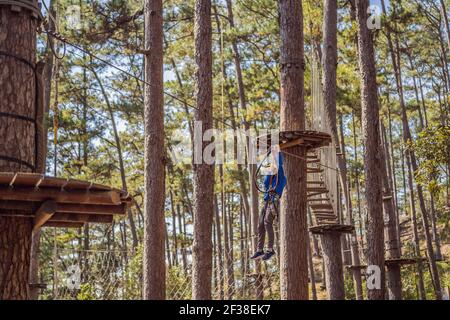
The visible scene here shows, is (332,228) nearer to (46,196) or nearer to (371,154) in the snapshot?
(371,154)

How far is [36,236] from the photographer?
36.5 feet

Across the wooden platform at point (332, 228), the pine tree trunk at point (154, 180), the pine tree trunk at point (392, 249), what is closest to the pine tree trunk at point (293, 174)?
the pine tree trunk at point (154, 180)

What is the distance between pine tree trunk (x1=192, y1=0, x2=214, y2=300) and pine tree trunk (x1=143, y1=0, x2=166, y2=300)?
54 centimetres

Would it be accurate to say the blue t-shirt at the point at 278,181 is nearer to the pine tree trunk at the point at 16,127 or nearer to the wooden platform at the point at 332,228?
the pine tree trunk at the point at 16,127

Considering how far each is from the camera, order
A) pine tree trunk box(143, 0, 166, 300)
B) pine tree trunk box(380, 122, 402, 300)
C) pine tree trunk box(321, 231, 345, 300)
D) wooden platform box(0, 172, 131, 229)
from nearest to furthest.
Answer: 1. wooden platform box(0, 172, 131, 229)
2. pine tree trunk box(143, 0, 166, 300)
3. pine tree trunk box(321, 231, 345, 300)
4. pine tree trunk box(380, 122, 402, 300)

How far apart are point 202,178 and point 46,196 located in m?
3.83

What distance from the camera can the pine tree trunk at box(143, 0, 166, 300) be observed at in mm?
7465

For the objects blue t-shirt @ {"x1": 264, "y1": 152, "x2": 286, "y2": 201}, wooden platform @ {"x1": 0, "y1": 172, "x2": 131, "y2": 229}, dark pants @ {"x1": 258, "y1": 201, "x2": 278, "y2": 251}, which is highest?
blue t-shirt @ {"x1": 264, "y1": 152, "x2": 286, "y2": 201}

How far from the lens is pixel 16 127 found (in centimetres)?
351

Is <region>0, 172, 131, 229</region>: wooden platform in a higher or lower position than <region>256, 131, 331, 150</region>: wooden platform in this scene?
lower

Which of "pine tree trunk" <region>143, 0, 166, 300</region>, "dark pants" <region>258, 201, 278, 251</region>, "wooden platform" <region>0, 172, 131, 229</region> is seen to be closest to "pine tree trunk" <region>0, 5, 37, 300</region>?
"wooden platform" <region>0, 172, 131, 229</region>

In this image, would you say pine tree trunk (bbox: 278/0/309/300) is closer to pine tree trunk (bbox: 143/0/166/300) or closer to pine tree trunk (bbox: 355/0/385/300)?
pine tree trunk (bbox: 143/0/166/300)
